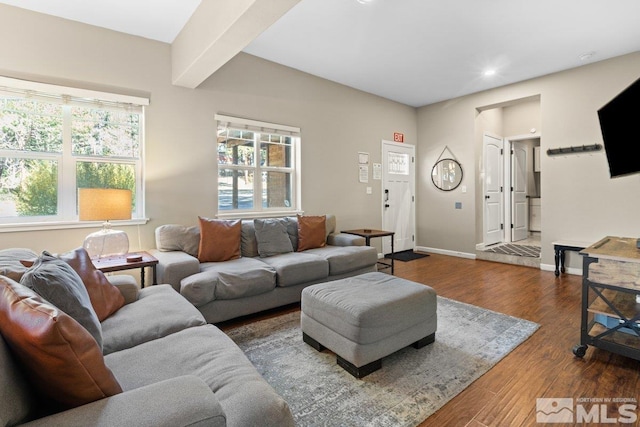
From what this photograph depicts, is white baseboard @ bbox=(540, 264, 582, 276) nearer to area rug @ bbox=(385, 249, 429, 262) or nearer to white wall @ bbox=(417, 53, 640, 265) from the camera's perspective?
white wall @ bbox=(417, 53, 640, 265)

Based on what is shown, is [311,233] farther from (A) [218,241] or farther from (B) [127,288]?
(B) [127,288]

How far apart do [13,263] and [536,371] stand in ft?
10.2

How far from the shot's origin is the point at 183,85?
3402 mm

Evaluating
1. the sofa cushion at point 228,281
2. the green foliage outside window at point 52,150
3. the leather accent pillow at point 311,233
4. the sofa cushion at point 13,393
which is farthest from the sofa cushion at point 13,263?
the leather accent pillow at point 311,233

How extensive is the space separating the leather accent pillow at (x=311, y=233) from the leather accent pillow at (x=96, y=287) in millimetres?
2144

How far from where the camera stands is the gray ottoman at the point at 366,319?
1.90m

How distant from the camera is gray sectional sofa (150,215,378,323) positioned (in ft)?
8.36

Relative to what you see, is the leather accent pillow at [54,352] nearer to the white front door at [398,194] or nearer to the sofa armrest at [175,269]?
the sofa armrest at [175,269]

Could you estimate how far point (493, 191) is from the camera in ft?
19.4

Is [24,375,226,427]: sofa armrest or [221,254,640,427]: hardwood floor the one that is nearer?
[24,375,226,427]: sofa armrest

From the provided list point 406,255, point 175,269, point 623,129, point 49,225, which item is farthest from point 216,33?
point 406,255

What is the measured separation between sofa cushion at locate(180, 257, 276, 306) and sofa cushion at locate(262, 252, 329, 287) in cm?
8

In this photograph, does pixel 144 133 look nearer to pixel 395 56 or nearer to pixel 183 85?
pixel 183 85

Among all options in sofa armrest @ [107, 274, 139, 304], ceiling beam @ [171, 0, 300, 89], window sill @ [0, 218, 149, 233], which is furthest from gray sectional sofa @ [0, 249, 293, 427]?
ceiling beam @ [171, 0, 300, 89]
